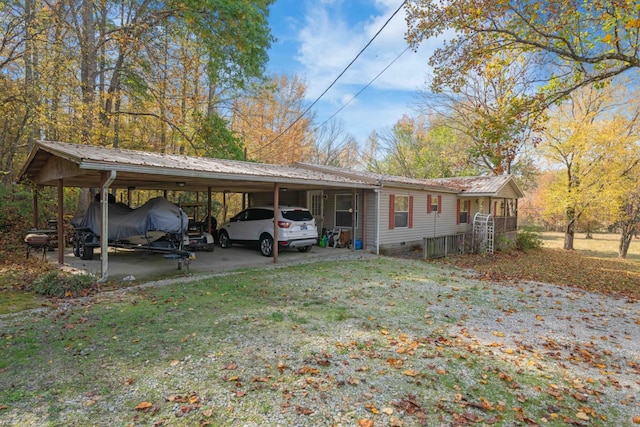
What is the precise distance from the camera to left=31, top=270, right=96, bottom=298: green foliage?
634 centimetres

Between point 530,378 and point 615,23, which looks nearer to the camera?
point 530,378

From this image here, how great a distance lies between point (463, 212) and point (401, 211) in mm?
6367

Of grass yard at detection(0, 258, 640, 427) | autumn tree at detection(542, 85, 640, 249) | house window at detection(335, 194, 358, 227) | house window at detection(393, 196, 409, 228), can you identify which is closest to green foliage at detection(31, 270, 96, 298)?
grass yard at detection(0, 258, 640, 427)

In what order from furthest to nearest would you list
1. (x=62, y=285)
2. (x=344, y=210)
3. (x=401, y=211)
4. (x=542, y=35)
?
(x=401, y=211)
(x=344, y=210)
(x=542, y=35)
(x=62, y=285)

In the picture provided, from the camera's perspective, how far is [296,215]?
11.4 meters

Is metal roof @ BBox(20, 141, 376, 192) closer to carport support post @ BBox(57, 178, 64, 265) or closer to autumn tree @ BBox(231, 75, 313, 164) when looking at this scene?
carport support post @ BBox(57, 178, 64, 265)

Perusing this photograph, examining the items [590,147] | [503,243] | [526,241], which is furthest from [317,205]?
[590,147]

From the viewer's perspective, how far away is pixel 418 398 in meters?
3.05

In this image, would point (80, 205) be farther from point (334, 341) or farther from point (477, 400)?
point (477, 400)

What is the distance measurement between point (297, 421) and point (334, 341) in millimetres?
1660

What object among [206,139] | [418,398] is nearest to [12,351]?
[418,398]

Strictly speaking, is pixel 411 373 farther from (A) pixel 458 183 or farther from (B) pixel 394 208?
(A) pixel 458 183

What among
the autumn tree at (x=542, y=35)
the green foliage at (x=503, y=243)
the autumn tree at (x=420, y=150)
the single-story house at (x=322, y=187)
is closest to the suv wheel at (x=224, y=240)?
the single-story house at (x=322, y=187)

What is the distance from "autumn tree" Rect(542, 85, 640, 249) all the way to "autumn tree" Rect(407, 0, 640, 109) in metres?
11.8
